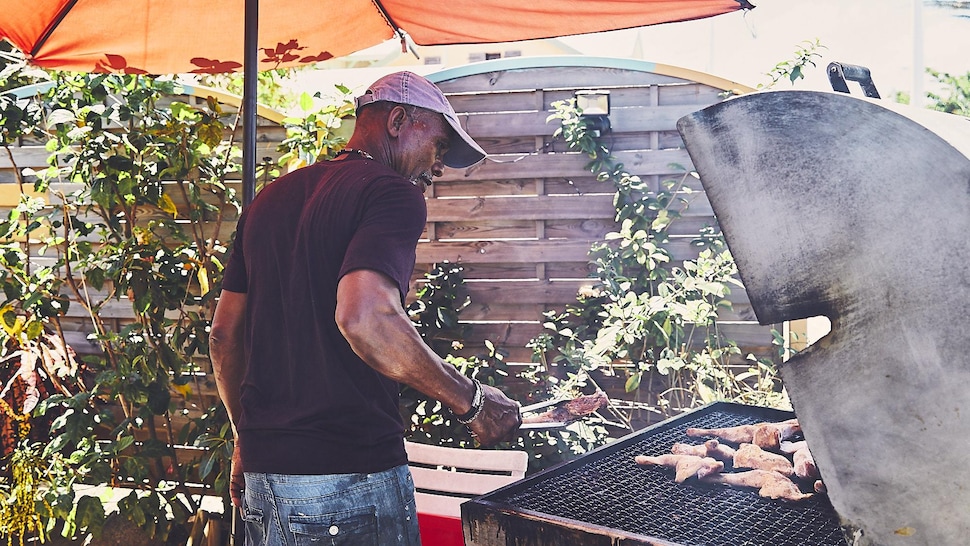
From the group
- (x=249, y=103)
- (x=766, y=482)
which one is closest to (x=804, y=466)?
(x=766, y=482)

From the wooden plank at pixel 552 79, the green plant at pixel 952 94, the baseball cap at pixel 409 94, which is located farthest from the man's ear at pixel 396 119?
the green plant at pixel 952 94

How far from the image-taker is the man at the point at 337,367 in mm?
1620

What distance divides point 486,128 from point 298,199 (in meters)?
2.61

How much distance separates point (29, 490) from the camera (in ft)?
12.0

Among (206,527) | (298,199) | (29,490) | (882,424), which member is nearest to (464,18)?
(298,199)

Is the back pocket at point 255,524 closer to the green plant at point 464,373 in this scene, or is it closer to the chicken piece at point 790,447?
the chicken piece at point 790,447

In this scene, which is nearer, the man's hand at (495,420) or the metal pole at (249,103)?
the man's hand at (495,420)

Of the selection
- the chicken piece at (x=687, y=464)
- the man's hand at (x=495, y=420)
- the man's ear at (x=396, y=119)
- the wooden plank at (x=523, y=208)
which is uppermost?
the man's ear at (x=396, y=119)

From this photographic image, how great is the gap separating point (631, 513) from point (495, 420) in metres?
0.40

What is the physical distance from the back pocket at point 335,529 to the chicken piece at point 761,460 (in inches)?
41.5

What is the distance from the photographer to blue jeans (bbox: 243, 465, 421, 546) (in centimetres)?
175

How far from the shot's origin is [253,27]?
254 cm

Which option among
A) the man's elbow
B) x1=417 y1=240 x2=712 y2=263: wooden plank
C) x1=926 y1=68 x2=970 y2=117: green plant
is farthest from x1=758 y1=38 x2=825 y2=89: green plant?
x1=926 y1=68 x2=970 y2=117: green plant

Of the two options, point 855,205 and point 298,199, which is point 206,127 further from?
point 855,205
